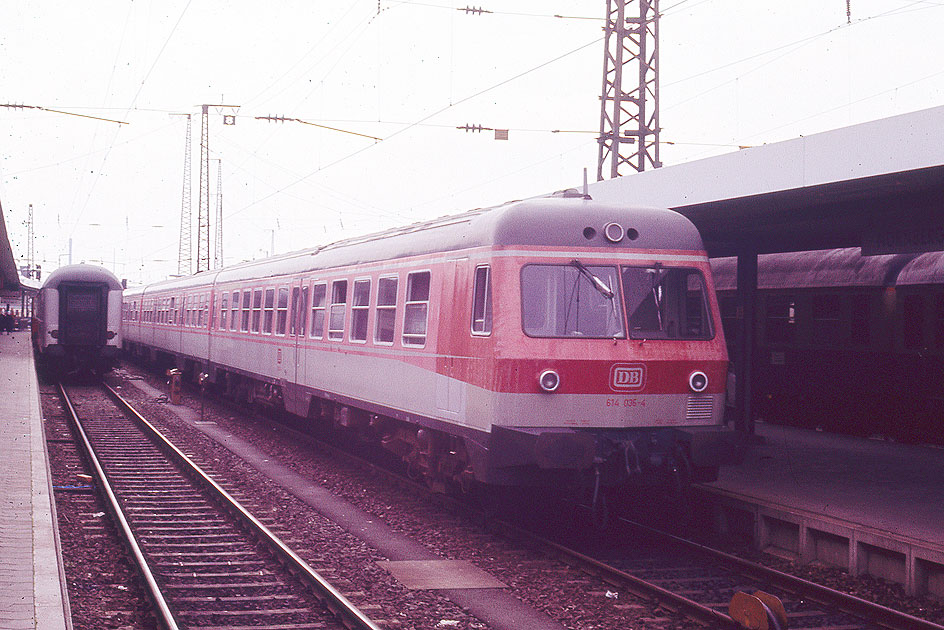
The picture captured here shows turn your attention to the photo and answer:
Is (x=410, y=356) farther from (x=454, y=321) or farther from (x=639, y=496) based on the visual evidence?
(x=639, y=496)

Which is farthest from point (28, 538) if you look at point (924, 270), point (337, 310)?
point (924, 270)

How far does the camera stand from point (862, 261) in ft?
51.9

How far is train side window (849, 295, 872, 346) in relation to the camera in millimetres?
15664

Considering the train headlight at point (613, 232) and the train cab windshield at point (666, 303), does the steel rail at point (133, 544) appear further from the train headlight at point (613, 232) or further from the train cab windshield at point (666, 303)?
the train headlight at point (613, 232)

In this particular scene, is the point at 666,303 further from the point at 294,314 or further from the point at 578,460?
the point at 294,314

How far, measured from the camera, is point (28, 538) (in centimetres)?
856

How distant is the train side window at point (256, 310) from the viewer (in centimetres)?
1867

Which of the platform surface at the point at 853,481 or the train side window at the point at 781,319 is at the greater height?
the train side window at the point at 781,319

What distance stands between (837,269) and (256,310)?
33.8ft

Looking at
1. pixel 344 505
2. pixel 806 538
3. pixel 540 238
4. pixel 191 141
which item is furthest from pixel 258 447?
pixel 191 141

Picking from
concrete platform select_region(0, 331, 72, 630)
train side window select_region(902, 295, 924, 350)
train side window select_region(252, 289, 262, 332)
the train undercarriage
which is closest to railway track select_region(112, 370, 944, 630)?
the train undercarriage

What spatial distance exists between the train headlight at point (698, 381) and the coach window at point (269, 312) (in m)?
9.82

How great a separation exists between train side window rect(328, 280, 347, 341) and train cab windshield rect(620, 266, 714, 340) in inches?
205

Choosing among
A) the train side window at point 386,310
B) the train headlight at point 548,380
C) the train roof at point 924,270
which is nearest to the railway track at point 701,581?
the train headlight at point 548,380
